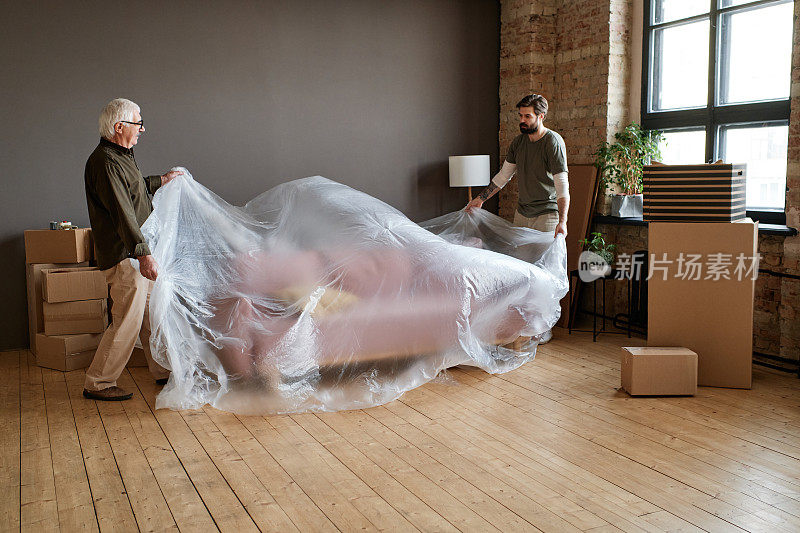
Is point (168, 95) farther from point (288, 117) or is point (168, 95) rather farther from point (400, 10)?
point (400, 10)

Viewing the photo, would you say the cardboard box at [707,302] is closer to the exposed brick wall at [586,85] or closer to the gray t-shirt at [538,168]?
the exposed brick wall at [586,85]

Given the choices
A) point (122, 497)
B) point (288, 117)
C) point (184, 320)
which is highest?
point (288, 117)

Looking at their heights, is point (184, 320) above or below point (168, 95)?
below

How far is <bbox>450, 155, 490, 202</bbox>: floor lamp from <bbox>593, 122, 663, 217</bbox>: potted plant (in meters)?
0.87

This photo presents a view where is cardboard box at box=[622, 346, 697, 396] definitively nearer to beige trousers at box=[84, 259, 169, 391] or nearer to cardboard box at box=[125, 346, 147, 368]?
beige trousers at box=[84, 259, 169, 391]

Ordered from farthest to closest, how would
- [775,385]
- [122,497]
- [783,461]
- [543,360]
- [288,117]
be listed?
[288,117] < [543,360] < [775,385] < [783,461] < [122,497]

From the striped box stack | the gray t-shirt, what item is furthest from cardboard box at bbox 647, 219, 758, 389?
the gray t-shirt

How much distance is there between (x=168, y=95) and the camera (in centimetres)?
491

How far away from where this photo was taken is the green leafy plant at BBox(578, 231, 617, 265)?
489cm

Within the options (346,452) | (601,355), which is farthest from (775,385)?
(346,452)

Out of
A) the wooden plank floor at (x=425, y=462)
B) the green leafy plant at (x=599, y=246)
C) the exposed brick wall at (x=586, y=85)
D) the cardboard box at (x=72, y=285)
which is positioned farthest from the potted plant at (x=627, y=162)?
the cardboard box at (x=72, y=285)

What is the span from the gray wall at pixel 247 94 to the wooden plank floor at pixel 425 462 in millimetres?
1540

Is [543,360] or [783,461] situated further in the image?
[543,360]

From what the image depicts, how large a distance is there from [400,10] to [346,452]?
154 inches
